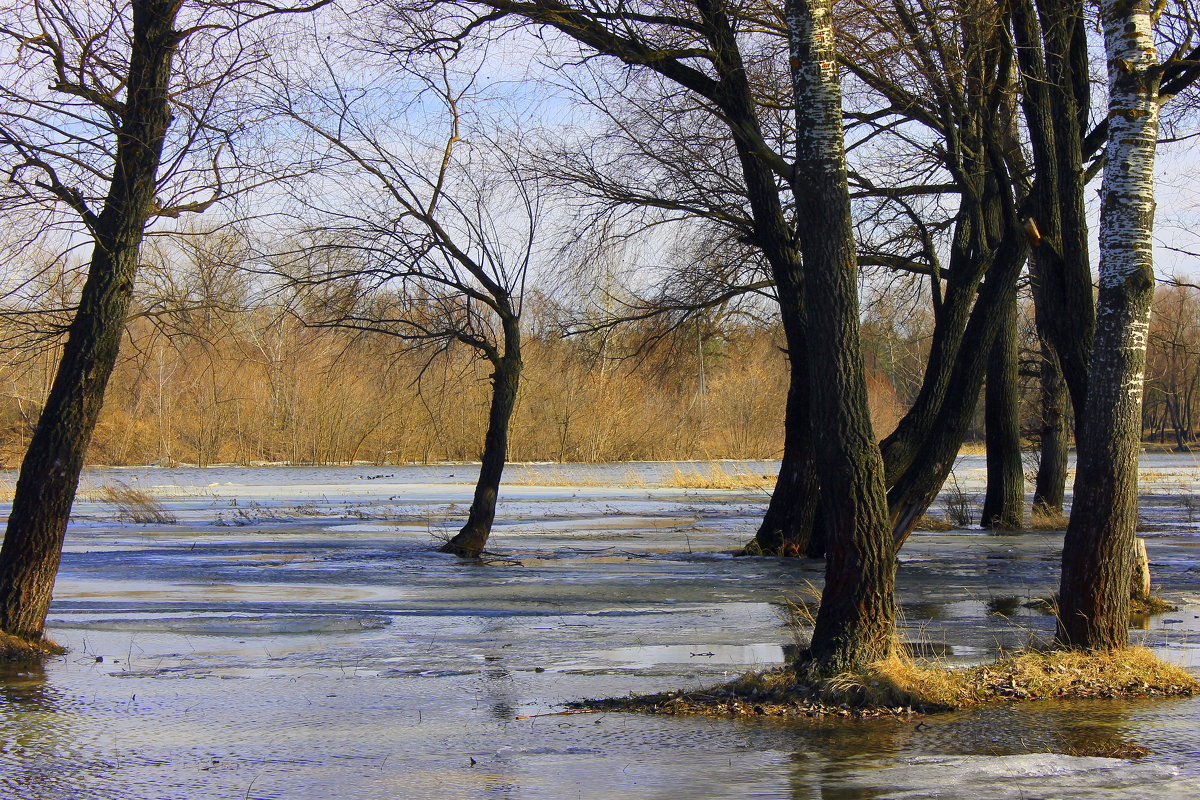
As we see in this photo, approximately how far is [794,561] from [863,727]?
34.0ft

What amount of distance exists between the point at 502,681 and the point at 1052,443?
747 inches

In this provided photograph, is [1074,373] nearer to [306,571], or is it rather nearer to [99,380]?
[99,380]

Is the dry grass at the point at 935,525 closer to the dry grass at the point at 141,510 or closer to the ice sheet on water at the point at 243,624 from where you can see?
the ice sheet on water at the point at 243,624

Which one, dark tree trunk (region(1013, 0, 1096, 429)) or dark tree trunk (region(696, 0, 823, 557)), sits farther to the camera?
dark tree trunk (region(696, 0, 823, 557))

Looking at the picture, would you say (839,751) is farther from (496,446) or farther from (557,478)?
(557,478)

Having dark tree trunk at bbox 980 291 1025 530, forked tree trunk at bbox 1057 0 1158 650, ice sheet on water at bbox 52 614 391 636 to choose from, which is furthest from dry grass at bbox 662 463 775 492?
forked tree trunk at bbox 1057 0 1158 650

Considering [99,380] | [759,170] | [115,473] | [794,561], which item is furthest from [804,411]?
[115,473]

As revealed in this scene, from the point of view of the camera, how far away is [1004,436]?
77.0ft

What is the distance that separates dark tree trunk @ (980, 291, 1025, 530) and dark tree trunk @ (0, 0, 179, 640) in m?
17.6

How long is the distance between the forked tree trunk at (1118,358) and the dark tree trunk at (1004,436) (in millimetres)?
14852

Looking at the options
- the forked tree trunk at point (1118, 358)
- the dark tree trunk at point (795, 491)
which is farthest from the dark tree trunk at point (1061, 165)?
the dark tree trunk at point (795, 491)

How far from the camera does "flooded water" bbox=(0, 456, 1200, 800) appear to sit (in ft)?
18.9

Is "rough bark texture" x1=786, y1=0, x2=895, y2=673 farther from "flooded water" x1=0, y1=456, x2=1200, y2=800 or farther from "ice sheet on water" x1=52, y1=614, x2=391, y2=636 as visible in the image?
"ice sheet on water" x1=52, y1=614, x2=391, y2=636

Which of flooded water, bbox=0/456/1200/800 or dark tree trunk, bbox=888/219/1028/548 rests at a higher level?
dark tree trunk, bbox=888/219/1028/548
